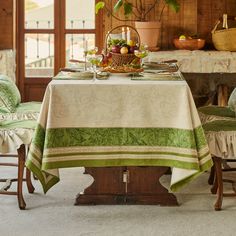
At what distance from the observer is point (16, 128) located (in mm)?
3445

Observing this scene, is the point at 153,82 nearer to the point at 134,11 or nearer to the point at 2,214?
the point at 2,214

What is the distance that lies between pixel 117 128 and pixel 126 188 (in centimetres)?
46

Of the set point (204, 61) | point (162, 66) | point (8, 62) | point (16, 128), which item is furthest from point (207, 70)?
point (16, 128)

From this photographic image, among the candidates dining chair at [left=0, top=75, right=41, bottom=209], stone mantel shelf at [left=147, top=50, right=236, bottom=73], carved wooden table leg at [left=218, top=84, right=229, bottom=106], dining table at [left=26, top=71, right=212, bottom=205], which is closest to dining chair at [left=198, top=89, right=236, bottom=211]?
dining table at [left=26, top=71, right=212, bottom=205]

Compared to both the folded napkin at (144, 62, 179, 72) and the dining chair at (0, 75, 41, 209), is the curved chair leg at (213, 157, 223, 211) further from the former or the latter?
the dining chair at (0, 75, 41, 209)

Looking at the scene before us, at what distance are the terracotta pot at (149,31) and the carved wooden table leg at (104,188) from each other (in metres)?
2.41

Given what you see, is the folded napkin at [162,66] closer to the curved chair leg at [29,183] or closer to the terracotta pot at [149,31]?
the curved chair leg at [29,183]

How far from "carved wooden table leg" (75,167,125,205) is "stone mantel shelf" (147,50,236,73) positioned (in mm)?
2052

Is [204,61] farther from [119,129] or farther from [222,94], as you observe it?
[119,129]

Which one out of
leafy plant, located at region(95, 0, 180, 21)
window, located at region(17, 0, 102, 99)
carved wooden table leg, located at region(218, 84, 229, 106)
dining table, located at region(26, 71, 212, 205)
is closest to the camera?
dining table, located at region(26, 71, 212, 205)

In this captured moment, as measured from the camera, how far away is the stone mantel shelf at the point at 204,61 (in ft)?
17.4

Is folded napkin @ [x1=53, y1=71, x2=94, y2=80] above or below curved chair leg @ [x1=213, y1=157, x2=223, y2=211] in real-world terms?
above

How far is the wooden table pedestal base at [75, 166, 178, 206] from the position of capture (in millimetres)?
3512

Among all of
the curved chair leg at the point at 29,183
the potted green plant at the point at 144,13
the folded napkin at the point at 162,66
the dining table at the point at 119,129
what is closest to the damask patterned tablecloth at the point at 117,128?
the dining table at the point at 119,129
